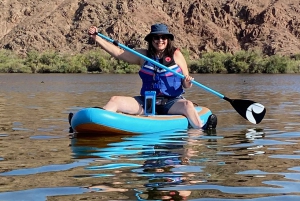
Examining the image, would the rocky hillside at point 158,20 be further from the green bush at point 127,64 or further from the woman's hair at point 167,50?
the woman's hair at point 167,50

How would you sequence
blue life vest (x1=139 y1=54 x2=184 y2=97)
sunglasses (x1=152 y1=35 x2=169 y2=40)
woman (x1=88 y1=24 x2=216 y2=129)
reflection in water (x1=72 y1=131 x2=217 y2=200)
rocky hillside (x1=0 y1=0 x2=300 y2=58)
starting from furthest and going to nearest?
rocky hillside (x1=0 y1=0 x2=300 y2=58) < blue life vest (x1=139 y1=54 x2=184 y2=97) < woman (x1=88 y1=24 x2=216 y2=129) < sunglasses (x1=152 y1=35 x2=169 y2=40) < reflection in water (x1=72 y1=131 x2=217 y2=200)

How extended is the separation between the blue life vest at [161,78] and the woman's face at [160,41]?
24 cm

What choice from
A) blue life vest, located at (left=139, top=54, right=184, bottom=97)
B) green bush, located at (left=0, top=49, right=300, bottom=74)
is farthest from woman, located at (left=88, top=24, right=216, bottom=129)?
green bush, located at (left=0, top=49, right=300, bottom=74)

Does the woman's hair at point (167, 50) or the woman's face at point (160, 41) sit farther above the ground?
the woman's face at point (160, 41)

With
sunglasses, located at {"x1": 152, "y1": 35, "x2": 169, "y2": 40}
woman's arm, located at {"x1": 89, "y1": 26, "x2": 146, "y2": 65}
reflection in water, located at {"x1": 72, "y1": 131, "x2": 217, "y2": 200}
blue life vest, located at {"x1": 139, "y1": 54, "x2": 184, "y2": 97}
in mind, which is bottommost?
reflection in water, located at {"x1": 72, "y1": 131, "x2": 217, "y2": 200}

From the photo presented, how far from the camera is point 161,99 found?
923cm

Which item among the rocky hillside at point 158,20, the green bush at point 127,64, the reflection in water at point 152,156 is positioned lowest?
the green bush at point 127,64

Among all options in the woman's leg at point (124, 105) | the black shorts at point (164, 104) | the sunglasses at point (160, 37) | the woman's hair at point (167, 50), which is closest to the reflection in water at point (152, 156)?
the woman's leg at point (124, 105)

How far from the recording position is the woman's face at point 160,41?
8.92m

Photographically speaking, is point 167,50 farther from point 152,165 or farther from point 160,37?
point 152,165

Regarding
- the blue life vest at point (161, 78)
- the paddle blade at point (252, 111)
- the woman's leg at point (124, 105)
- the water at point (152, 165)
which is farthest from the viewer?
the paddle blade at point (252, 111)

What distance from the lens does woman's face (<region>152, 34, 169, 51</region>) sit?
8917 mm

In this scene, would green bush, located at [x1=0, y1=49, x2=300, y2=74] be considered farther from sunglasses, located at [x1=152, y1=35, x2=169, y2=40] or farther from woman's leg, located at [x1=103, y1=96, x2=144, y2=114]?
woman's leg, located at [x1=103, y1=96, x2=144, y2=114]

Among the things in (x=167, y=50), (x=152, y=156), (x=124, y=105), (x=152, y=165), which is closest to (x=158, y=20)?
(x=167, y=50)
